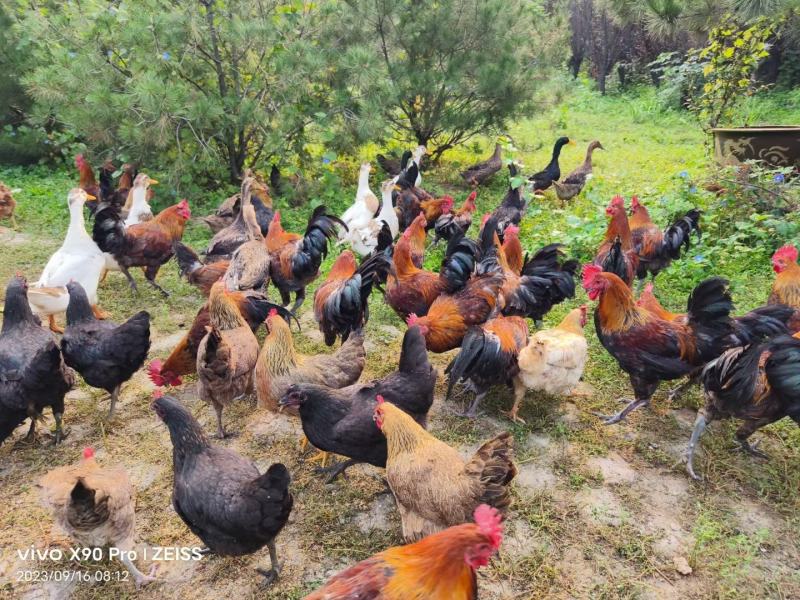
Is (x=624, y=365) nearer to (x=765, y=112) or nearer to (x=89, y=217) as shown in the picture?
(x=89, y=217)

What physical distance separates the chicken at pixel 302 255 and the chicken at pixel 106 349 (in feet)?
6.56

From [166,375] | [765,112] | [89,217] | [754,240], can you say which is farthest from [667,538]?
[765,112]

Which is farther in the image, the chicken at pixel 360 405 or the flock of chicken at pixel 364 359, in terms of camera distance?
the chicken at pixel 360 405

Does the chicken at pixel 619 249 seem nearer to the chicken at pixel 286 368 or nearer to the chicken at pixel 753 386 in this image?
the chicken at pixel 753 386

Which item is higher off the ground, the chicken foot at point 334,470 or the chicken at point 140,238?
the chicken at point 140,238

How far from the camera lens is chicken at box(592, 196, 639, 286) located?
536cm

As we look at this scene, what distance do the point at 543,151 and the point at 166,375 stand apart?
37.5 feet

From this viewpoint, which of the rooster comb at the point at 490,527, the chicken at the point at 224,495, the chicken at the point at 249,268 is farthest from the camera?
the chicken at the point at 249,268

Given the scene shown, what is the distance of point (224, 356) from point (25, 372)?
136 cm

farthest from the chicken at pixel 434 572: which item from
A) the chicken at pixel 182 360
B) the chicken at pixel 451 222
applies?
the chicken at pixel 451 222

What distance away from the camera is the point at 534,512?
3.32m

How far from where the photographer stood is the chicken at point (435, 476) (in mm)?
2629

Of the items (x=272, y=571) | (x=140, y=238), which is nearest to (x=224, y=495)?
(x=272, y=571)

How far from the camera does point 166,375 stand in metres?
4.22
